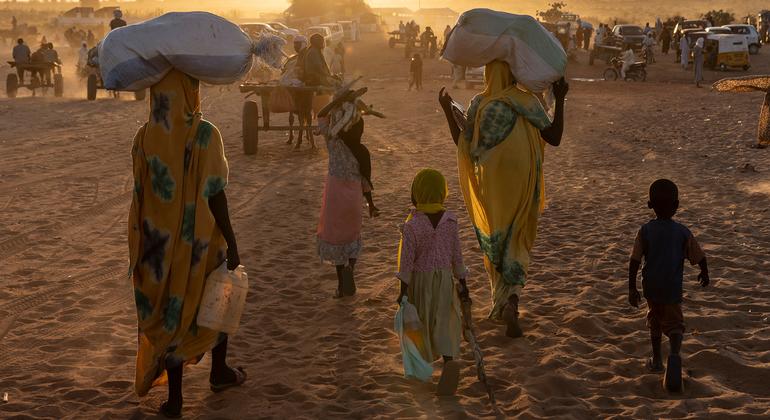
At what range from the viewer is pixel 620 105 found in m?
22.4

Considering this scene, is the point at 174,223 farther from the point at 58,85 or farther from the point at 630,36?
the point at 630,36

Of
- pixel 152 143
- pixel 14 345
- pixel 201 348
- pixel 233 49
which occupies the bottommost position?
pixel 14 345

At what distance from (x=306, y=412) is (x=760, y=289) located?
4.08 metres

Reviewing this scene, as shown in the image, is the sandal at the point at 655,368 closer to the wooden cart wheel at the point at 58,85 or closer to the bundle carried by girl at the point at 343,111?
the bundle carried by girl at the point at 343,111

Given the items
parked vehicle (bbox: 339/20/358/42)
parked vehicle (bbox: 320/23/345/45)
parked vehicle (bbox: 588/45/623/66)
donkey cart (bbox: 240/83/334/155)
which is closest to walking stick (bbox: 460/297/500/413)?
donkey cart (bbox: 240/83/334/155)

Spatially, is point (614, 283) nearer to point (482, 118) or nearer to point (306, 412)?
point (482, 118)

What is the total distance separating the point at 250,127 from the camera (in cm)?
1398

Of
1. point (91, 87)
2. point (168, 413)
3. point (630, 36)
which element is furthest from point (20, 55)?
point (630, 36)

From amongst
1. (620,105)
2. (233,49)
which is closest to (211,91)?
(620,105)

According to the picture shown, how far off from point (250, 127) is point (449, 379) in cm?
970

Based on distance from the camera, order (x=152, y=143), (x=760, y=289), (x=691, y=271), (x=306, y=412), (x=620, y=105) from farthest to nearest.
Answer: (x=620, y=105) < (x=691, y=271) < (x=760, y=289) < (x=306, y=412) < (x=152, y=143)

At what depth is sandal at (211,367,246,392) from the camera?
4.98 m

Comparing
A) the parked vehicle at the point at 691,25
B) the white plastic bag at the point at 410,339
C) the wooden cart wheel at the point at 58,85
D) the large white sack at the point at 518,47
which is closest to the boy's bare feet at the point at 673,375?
the white plastic bag at the point at 410,339

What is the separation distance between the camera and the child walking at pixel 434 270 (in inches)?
191
